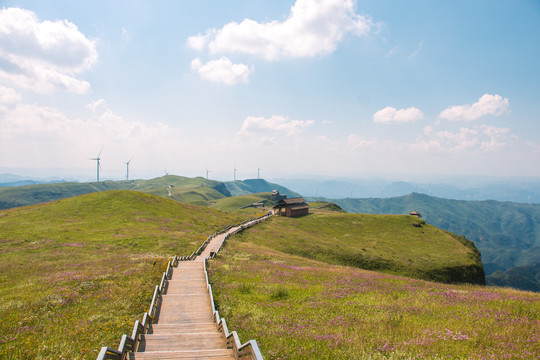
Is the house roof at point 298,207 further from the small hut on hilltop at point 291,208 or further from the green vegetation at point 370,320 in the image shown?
the green vegetation at point 370,320

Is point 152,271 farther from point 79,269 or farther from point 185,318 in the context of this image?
point 185,318

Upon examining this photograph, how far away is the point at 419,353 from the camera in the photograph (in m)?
11.1

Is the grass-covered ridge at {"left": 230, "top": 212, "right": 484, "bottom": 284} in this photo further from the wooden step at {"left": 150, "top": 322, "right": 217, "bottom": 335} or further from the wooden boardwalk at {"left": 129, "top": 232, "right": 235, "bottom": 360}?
the wooden step at {"left": 150, "top": 322, "right": 217, "bottom": 335}

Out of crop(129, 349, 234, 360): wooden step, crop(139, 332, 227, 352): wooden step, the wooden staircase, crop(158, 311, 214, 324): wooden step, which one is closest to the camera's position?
crop(129, 349, 234, 360): wooden step

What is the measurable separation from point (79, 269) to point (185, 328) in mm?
20578

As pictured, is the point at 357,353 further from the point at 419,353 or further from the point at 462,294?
the point at 462,294

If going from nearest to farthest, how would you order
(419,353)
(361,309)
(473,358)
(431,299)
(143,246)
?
(473,358), (419,353), (361,309), (431,299), (143,246)

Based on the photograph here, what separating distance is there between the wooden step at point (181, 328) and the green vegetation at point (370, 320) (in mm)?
1403

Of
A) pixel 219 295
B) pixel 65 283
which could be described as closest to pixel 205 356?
pixel 219 295

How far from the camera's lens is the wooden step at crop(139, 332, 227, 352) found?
12000 millimetres

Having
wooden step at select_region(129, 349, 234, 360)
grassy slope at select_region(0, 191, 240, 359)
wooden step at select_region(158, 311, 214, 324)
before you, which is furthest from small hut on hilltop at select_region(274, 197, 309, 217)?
wooden step at select_region(129, 349, 234, 360)

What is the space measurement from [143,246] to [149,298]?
2594 cm

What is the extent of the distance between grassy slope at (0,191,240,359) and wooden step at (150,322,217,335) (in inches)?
62.8

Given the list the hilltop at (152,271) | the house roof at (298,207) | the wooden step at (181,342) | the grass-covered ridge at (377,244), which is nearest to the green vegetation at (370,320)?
the hilltop at (152,271)
